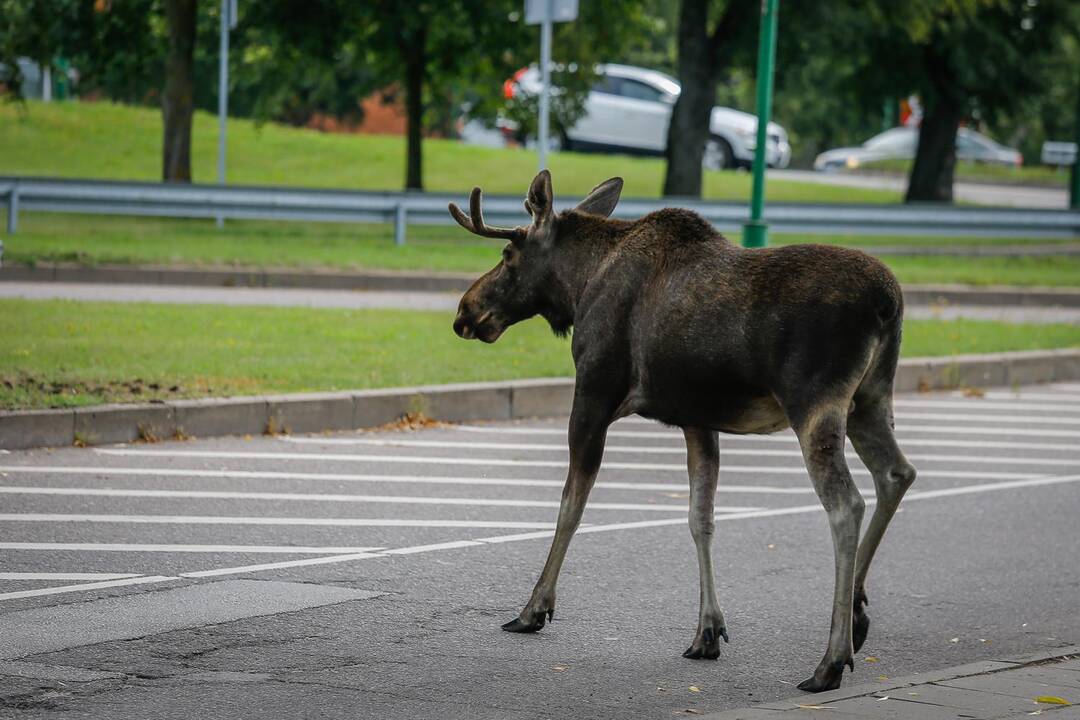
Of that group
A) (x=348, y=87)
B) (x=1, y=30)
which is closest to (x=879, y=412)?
(x=1, y=30)

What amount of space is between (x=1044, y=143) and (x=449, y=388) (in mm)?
57924

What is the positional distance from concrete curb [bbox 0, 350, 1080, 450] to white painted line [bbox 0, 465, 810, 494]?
2.31 feet

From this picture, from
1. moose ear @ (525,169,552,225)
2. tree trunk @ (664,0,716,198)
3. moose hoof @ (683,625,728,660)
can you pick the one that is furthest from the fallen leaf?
tree trunk @ (664,0,716,198)

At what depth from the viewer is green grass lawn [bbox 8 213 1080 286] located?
21656 millimetres

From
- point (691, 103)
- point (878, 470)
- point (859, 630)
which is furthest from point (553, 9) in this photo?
point (859, 630)

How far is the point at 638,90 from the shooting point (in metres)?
45.4

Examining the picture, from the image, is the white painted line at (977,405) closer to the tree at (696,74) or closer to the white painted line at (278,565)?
the white painted line at (278,565)

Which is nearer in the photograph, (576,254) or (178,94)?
(576,254)

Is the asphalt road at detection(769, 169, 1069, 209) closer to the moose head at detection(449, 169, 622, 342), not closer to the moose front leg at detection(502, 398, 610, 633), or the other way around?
the moose head at detection(449, 169, 622, 342)

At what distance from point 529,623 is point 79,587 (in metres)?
1.87

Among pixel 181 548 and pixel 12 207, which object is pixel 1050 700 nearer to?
pixel 181 548

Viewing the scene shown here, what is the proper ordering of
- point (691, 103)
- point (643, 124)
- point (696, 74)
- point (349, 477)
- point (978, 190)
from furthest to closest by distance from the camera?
point (978, 190) → point (643, 124) → point (691, 103) → point (696, 74) → point (349, 477)

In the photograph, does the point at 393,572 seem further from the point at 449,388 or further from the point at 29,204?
the point at 29,204

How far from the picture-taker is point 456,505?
9.62m
